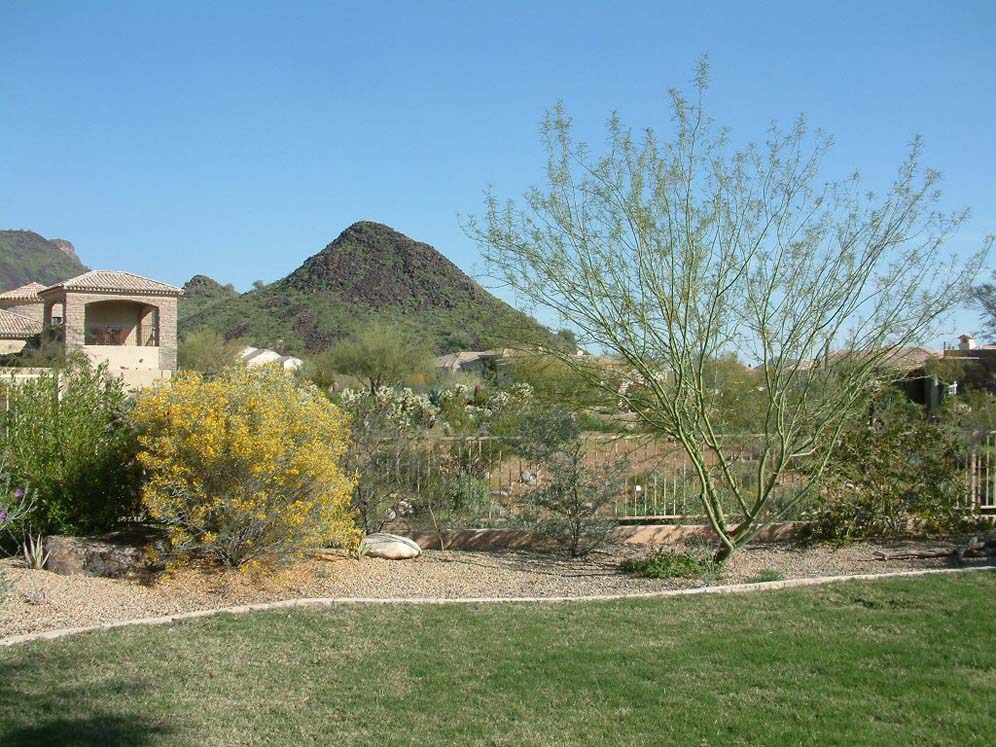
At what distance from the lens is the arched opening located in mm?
50312

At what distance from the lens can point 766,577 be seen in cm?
845

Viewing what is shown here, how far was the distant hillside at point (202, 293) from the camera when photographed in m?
89.3

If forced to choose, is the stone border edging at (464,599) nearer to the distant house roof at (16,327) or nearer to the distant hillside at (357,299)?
the distant house roof at (16,327)

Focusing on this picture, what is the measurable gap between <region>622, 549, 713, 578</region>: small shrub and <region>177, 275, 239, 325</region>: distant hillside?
8252 centimetres

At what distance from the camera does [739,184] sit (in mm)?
8891

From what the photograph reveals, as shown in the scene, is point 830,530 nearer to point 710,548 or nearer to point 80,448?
point 710,548

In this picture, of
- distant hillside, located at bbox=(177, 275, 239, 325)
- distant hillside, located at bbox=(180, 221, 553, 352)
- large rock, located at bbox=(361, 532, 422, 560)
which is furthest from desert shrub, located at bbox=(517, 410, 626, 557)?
distant hillside, located at bbox=(177, 275, 239, 325)

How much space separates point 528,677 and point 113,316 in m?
50.8

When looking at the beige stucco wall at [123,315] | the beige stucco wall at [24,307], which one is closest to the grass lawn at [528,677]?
the beige stucco wall at [123,315]

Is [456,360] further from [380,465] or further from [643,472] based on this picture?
[380,465]

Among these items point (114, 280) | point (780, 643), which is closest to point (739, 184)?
point (780, 643)

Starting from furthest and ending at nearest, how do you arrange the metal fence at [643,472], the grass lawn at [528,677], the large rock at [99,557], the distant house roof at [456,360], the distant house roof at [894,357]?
the distant house roof at [456,360] < the metal fence at [643,472] < the distant house roof at [894,357] < the large rock at [99,557] < the grass lawn at [528,677]

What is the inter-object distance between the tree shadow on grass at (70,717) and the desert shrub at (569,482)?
5050mm

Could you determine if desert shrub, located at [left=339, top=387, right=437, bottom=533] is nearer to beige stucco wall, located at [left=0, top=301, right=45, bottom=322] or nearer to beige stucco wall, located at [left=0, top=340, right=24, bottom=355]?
beige stucco wall, located at [left=0, top=340, right=24, bottom=355]
